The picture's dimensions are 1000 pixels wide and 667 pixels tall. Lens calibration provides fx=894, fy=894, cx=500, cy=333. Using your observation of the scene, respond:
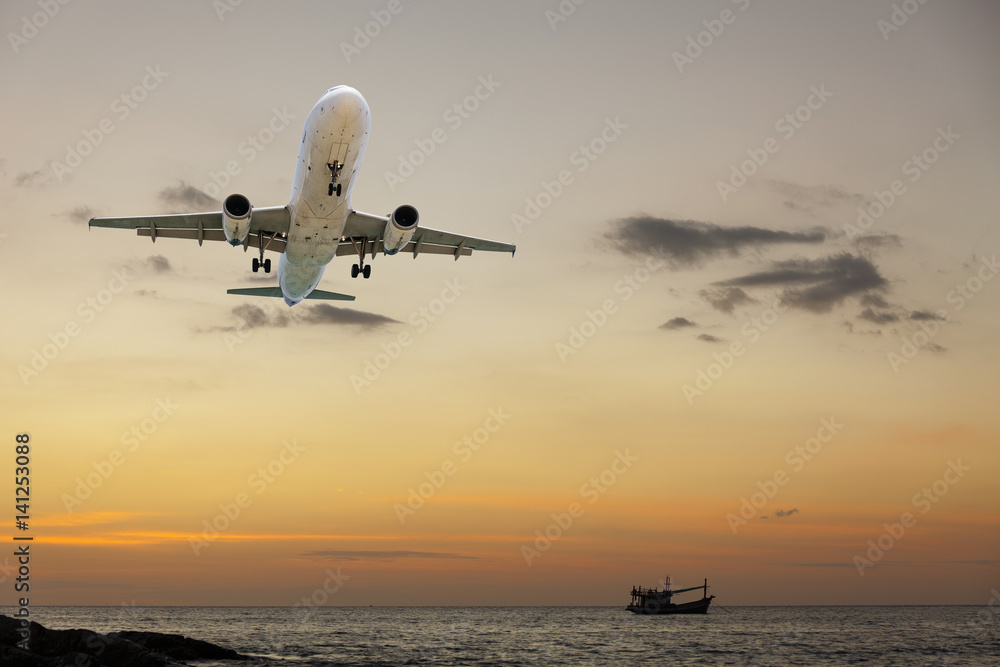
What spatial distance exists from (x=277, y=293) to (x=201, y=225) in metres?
8.81

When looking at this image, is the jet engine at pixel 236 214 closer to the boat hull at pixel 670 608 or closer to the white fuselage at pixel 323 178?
the white fuselage at pixel 323 178

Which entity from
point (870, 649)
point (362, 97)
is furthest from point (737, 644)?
point (362, 97)

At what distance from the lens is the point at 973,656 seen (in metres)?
93.3

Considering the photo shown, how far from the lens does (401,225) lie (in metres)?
41.6

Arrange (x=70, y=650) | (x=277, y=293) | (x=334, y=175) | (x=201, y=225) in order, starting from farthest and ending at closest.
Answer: (x=70, y=650)
(x=277, y=293)
(x=201, y=225)
(x=334, y=175)

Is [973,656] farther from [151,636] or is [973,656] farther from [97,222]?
[97,222]

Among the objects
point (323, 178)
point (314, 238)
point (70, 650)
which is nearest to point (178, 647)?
point (70, 650)

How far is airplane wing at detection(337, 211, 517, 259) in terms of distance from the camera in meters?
43.5

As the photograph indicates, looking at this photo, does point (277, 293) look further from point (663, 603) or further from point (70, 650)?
point (663, 603)

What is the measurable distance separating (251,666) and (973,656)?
72.8m

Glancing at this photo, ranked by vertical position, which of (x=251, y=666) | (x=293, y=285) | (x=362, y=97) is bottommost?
(x=251, y=666)

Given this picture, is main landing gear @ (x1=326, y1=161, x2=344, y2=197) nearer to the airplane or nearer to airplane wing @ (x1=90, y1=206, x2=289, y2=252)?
the airplane

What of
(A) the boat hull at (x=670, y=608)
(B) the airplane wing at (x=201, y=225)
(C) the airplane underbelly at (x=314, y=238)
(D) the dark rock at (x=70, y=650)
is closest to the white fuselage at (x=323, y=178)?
(C) the airplane underbelly at (x=314, y=238)

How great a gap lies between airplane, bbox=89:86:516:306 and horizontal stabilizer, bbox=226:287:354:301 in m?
0.06
